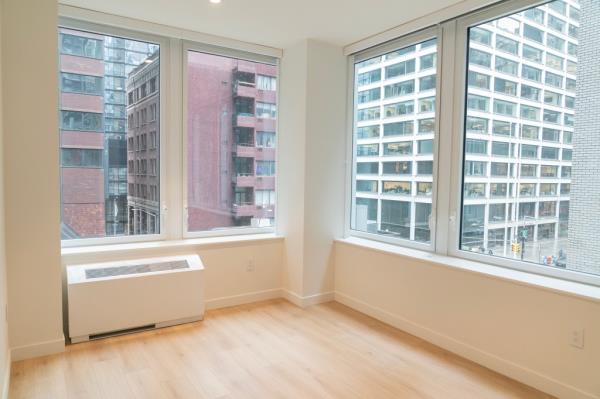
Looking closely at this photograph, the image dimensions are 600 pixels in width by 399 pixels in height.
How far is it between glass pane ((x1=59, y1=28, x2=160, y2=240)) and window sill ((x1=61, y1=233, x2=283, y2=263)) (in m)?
0.16

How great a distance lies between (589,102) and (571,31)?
1.59ft

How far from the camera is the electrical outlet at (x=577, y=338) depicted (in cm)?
236

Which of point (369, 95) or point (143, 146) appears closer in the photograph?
point (143, 146)

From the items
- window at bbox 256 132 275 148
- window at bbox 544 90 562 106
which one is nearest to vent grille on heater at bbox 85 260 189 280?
window at bbox 256 132 275 148

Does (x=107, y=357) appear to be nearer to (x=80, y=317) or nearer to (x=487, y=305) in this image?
(x=80, y=317)

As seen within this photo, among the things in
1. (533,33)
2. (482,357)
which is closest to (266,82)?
(533,33)

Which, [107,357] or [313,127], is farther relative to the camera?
[313,127]

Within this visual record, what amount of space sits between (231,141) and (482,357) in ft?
9.89

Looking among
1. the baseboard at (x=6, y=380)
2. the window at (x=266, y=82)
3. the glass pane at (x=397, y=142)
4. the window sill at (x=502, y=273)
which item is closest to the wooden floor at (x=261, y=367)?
the baseboard at (x=6, y=380)

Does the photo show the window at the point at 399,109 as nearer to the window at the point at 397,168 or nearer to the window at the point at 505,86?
the window at the point at 397,168

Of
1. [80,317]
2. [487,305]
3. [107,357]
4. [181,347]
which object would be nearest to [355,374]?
[487,305]

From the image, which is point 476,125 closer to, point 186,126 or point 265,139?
point 265,139

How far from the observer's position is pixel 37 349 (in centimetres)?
287

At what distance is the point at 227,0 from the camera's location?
9.95 feet
